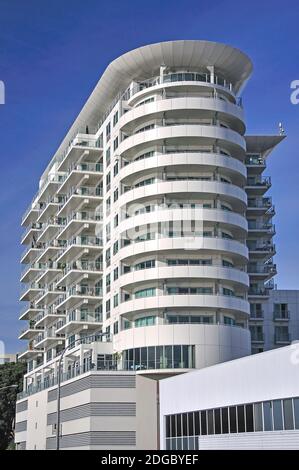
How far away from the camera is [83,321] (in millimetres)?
85000

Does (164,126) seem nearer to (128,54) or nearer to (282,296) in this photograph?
(128,54)

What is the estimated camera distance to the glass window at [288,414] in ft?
142

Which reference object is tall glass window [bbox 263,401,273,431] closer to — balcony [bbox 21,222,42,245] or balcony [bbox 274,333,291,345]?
balcony [bbox 274,333,291,345]

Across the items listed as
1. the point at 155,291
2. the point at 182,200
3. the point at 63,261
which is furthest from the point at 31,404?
the point at 182,200

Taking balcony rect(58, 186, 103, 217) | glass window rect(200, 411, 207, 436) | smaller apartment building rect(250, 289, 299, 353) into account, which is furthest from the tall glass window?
balcony rect(58, 186, 103, 217)

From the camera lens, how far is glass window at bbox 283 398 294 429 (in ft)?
142

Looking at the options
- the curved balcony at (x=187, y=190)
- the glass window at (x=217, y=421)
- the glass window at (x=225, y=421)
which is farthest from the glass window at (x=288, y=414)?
the curved balcony at (x=187, y=190)

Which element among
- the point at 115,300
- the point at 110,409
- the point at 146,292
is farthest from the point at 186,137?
the point at 110,409

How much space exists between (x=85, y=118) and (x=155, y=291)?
29.4 metres

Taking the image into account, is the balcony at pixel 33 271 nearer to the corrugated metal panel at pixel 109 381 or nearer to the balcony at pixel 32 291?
the balcony at pixel 32 291

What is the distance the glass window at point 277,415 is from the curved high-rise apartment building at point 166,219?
23.8 m
